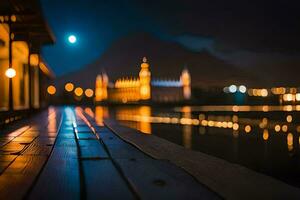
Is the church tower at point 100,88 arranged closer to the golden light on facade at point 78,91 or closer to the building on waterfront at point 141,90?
the building on waterfront at point 141,90

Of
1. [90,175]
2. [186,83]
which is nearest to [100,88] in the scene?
[186,83]

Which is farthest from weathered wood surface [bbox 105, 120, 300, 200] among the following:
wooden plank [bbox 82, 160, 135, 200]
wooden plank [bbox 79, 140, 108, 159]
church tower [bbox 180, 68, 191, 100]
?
church tower [bbox 180, 68, 191, 100]

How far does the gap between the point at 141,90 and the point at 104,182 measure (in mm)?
90338

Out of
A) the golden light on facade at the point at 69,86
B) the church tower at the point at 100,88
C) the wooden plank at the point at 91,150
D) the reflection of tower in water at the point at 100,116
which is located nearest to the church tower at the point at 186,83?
the church tower at the point at 100,88

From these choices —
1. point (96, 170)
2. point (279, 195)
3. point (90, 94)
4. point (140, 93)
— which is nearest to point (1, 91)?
point (96, 170)

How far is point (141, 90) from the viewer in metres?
95.0

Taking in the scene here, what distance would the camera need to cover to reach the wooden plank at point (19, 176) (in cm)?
413

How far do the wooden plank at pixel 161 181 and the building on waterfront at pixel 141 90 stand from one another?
81278mm

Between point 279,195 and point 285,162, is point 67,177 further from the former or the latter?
point 285,162

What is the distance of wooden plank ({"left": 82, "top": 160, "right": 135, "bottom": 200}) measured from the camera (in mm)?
4152

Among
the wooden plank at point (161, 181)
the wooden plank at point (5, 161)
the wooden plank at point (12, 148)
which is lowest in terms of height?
the wooden plank at point (161, 181)

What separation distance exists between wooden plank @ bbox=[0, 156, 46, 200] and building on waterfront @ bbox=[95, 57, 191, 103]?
266 feet

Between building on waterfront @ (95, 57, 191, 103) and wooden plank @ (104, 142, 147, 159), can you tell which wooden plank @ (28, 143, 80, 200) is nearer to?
wooden plank @ (104, 142, 147, 159)

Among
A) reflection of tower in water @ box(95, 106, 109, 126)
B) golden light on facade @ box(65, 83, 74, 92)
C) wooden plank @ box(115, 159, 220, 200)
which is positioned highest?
golden light on facade @ box(65, 83, 74, 92)
